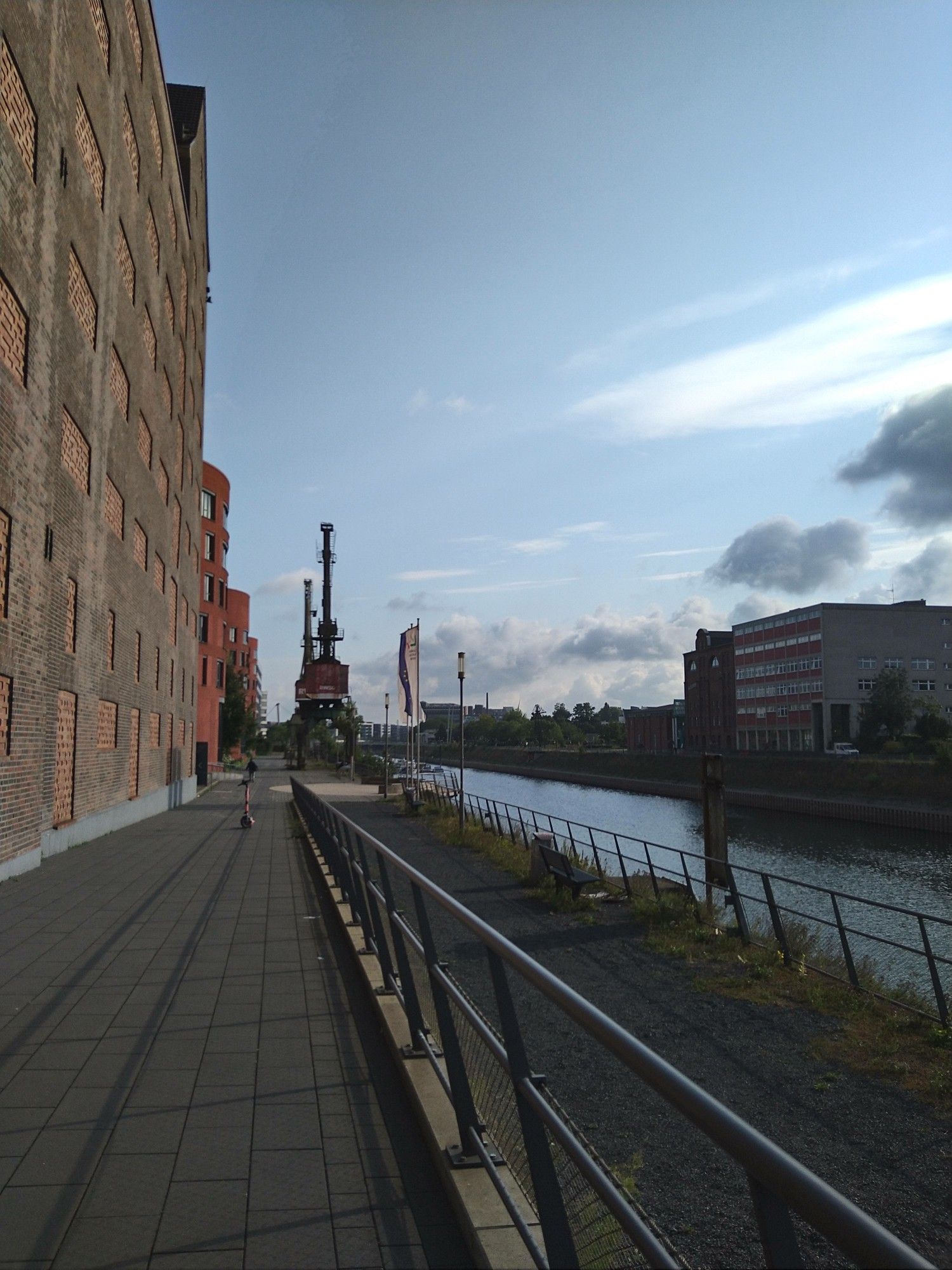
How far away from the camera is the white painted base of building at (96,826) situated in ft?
45.4

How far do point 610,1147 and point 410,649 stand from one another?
2253 cm

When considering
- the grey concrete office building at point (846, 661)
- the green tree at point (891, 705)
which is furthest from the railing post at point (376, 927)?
the grey concrete office building at point (846, 661)

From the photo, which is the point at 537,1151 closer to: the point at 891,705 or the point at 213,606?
the point at 213,606

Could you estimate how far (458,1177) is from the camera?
12.3ft

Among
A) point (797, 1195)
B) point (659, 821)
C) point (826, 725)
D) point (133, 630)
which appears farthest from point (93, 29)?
point (826, 725)

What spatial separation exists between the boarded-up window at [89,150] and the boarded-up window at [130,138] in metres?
2.62

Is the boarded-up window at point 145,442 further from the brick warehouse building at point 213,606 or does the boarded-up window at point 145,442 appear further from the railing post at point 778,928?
the brick warehouse building at point 213,606

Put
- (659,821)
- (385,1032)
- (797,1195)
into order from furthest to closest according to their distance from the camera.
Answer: (659,821) < (385,1032) < (797,1195)

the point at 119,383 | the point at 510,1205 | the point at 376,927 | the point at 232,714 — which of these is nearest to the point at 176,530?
the point at 119,383

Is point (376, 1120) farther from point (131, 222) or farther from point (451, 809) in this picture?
point (451, 809)

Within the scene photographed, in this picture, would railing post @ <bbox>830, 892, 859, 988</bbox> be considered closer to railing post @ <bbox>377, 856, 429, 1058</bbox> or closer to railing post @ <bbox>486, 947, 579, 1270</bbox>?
railing post @ <bbox>377, 856, 429, 1058</bbox>

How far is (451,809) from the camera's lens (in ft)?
96.4

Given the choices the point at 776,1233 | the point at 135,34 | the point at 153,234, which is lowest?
the point at 776,1233

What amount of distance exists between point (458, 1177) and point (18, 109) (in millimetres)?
14131
